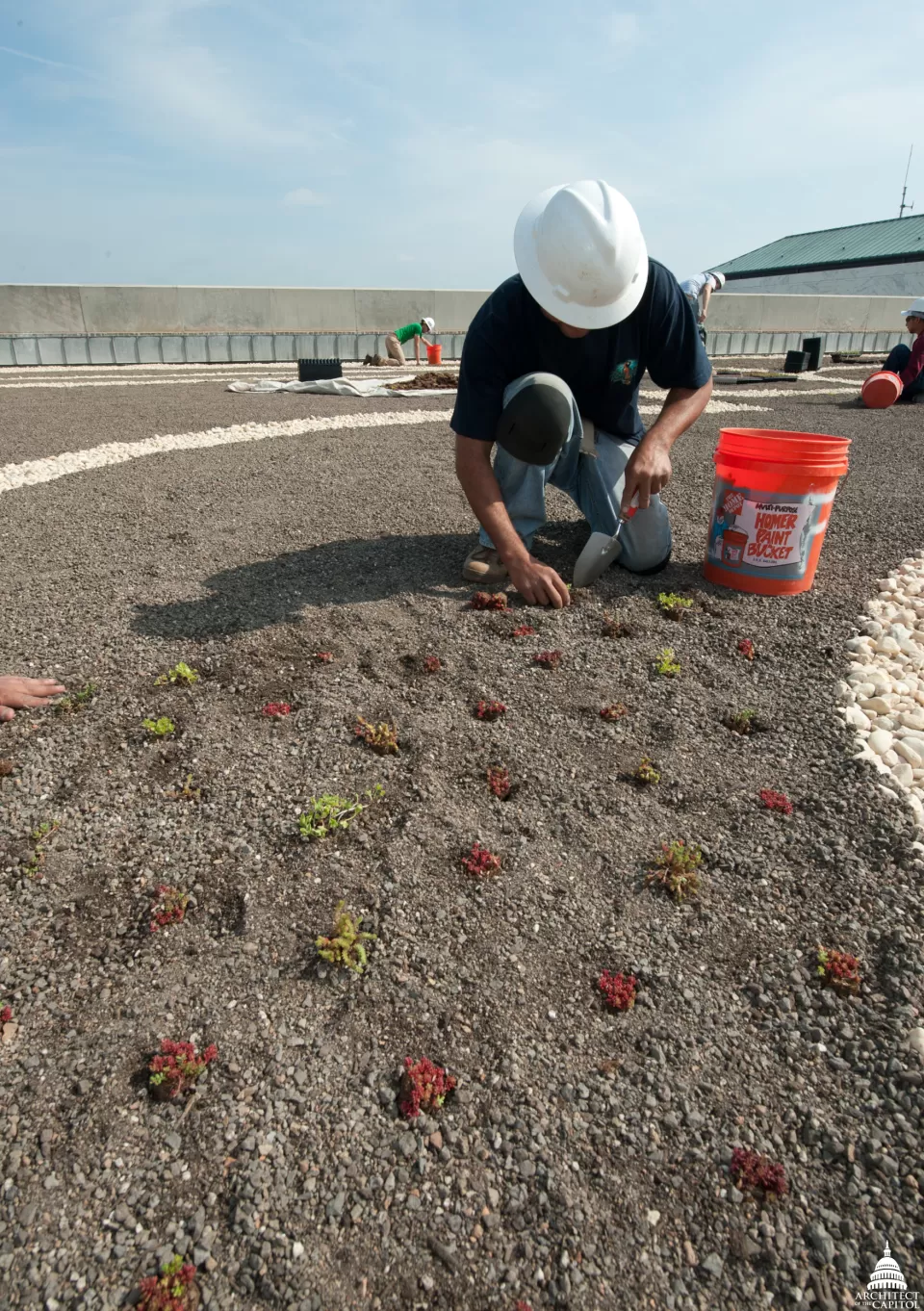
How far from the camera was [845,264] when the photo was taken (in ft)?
124

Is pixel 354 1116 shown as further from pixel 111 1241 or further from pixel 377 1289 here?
pixel 111 1241

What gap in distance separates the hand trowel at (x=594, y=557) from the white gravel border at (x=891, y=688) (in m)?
1.21

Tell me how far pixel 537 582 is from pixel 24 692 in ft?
7.30

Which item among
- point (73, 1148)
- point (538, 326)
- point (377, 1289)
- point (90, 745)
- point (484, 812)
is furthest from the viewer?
point (538, 326)

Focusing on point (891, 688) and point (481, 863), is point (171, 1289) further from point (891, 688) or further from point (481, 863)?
point (891, 688)

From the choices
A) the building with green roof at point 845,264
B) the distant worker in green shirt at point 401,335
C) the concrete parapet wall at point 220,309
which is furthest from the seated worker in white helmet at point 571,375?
the building with green roof at point 845,264

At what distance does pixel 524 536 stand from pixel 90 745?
2.46 meters

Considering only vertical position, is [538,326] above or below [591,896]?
above

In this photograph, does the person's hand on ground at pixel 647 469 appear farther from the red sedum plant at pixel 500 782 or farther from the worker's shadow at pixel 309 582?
the red sedum plant at pixel 500 782

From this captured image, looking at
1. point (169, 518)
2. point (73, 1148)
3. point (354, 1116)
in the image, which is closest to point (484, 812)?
point (354, 1116)

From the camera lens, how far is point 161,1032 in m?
1.86

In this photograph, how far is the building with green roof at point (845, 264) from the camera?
3503cm

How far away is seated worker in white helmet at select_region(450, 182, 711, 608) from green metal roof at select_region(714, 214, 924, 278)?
3900cm

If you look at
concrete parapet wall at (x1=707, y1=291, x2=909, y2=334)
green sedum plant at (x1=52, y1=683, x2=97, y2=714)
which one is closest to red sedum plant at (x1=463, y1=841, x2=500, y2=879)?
green sedum plant at (x1=52, y1=683, x2=97, y2=714)
